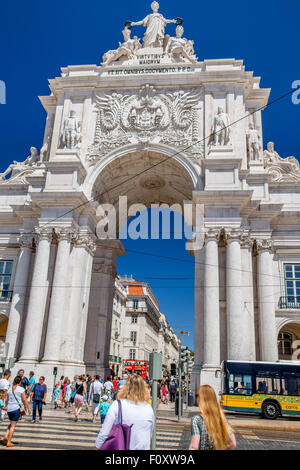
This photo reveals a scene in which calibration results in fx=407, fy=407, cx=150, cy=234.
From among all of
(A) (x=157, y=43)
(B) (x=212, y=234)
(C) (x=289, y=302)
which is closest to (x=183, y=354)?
(B) (x=212, y=234)

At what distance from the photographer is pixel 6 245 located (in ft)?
94.0

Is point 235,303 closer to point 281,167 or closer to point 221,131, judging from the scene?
point 221,131

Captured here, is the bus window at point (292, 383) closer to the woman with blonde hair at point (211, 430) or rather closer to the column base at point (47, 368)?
the column base at point (47, 368)

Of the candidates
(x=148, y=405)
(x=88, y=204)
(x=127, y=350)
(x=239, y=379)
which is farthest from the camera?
(x=127, y=350)

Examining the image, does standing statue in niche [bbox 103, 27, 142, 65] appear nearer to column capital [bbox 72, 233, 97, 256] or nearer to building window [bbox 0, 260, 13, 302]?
column capital [bbox 72, 233, 97, 256]

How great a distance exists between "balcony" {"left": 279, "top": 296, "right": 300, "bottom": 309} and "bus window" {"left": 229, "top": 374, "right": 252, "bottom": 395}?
21.6 ft

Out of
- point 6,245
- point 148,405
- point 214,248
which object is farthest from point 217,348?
point 148,405

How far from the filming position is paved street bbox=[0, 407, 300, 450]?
10.3 m

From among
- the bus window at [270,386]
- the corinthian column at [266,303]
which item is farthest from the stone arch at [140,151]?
the bus window at [270,386]

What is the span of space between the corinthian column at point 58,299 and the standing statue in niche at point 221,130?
1128cm
